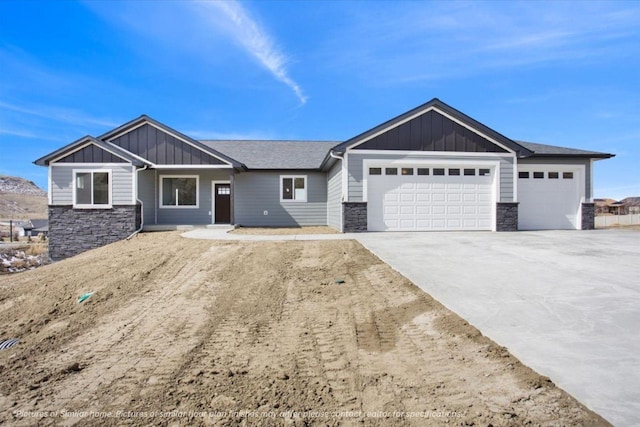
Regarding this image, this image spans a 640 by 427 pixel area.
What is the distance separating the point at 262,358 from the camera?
339 cm

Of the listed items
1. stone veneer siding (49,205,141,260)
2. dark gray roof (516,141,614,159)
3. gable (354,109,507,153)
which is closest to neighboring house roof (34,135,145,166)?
stone veneer siding (49,205,141,260)

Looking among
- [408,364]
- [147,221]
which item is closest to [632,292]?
[408,364]

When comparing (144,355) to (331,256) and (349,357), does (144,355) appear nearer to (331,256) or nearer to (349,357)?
(349,357)

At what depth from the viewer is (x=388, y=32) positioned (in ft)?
37.3

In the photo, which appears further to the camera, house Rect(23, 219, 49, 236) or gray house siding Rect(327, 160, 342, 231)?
house Rect(23, 219, 49, 236)

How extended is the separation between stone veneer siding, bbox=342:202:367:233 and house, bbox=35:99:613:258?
36 millimetres

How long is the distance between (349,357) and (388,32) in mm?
11289

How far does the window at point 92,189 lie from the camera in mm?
13359

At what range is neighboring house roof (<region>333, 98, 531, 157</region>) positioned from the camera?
11977 mm

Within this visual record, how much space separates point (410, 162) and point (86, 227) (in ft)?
42.6

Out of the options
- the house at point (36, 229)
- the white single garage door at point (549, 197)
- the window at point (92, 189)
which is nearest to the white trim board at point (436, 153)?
the white single garage door at point (549, 197)

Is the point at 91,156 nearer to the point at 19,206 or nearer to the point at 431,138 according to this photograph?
the point at 431,138

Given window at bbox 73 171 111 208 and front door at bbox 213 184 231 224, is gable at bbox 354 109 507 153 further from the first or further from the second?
window at bbox 73 171 111 208

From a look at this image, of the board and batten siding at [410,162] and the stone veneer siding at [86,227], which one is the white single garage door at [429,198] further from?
the stone veneer siding at [86,227]
